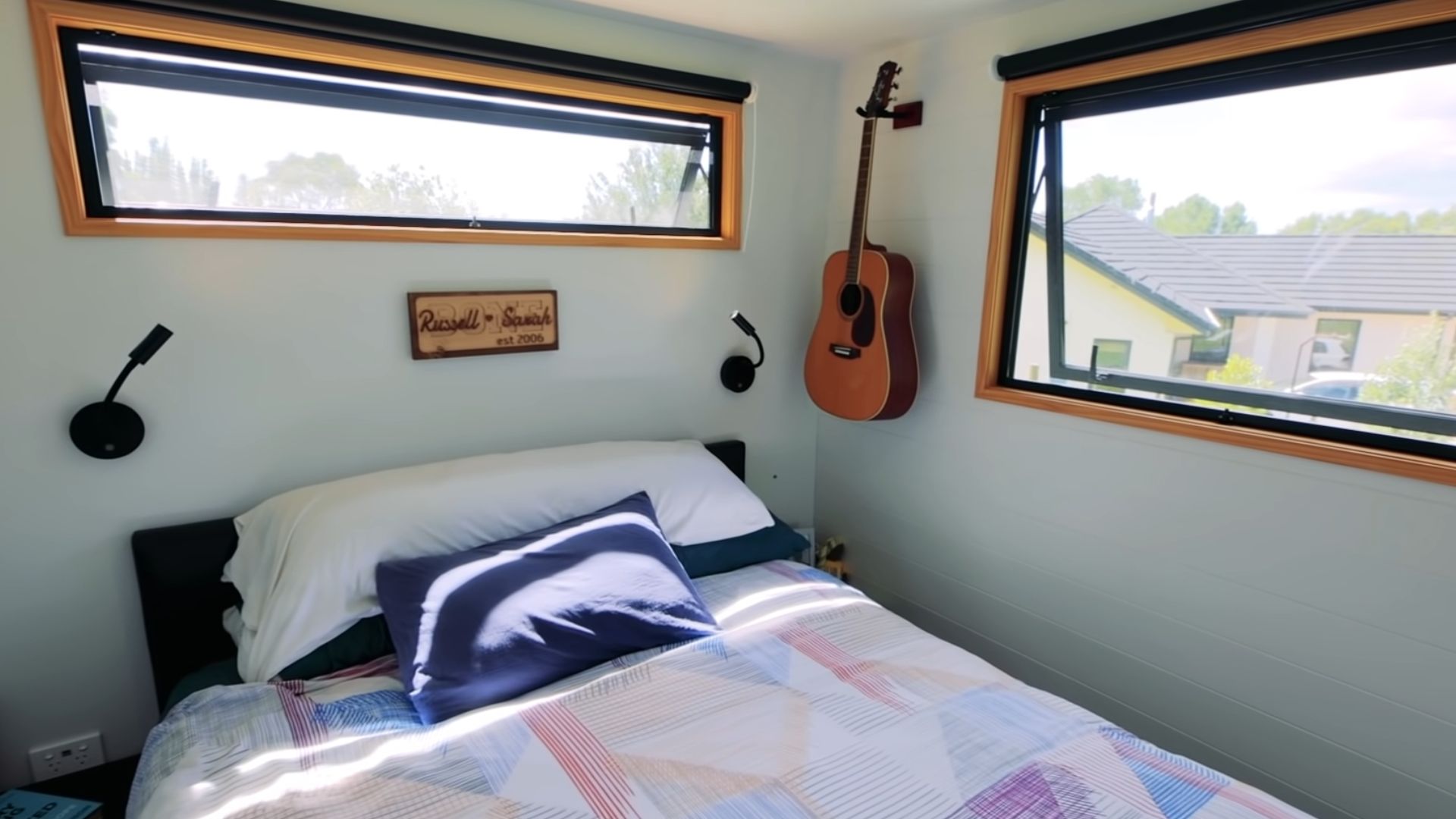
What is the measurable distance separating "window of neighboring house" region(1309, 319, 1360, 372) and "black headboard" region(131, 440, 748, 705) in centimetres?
264

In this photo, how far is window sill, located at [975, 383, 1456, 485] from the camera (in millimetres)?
1429

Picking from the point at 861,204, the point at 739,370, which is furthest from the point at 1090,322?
the point at 739,370

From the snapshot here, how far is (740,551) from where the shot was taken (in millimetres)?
2150

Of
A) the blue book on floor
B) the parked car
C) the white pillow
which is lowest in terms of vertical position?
the blue book on floor

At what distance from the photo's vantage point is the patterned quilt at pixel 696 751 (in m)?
1.18

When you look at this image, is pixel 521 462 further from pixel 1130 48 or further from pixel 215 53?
pixel 1130 48

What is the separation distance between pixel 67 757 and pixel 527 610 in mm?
1279

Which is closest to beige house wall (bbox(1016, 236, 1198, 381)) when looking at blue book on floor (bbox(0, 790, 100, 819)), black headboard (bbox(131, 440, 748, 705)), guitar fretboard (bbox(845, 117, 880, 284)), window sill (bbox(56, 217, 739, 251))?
guitar fretboard (bbox(845, 117, 880, 284))

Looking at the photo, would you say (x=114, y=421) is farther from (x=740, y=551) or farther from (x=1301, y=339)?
(x=1301, y=339)

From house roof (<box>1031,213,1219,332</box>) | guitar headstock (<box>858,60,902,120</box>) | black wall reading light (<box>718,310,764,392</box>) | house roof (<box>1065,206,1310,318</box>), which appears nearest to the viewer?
house roof (<box>1065,206,1310,318</box>)

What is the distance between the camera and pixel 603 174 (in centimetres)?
232

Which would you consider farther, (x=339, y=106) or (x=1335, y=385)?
(x=339, y=106)

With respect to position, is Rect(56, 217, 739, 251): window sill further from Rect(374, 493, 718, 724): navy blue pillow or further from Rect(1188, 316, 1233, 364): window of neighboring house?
Rect(1188, 316, 1233, 364): window of neighboring house

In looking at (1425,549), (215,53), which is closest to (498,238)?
(215,53)
